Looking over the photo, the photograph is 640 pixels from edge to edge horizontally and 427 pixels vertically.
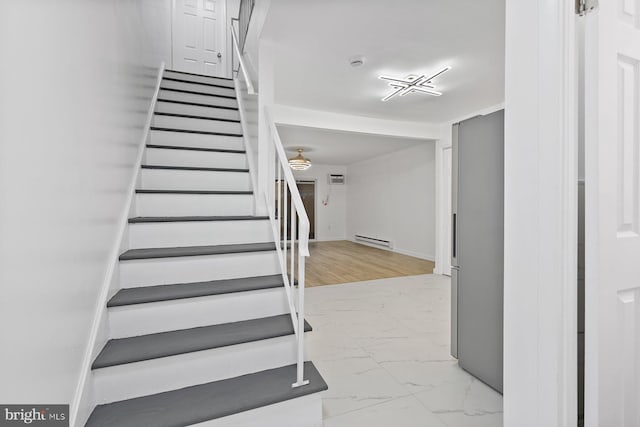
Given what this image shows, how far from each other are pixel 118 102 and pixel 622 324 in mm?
2583

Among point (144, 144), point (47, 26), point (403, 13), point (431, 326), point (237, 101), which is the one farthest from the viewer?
point (237, 101)

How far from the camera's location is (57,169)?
105 cm

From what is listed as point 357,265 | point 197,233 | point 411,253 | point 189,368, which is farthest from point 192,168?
point 411,253

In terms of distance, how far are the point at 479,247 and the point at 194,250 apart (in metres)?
1.88

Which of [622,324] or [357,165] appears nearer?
A: [622,324]

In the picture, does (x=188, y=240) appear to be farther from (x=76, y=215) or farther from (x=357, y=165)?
(x=357, y=165)

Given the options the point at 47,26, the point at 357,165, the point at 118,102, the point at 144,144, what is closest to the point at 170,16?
the point at 144,144

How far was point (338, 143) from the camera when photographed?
5926 mm

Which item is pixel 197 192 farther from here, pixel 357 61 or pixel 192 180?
pixel 357 61

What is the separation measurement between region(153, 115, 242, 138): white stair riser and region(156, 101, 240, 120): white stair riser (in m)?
0.17

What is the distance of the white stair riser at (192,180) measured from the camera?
2441 millimetres

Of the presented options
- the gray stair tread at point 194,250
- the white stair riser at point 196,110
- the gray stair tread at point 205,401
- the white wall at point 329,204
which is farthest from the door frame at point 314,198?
the gray stair tread at point 205,401

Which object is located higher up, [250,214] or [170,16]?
[170,16]

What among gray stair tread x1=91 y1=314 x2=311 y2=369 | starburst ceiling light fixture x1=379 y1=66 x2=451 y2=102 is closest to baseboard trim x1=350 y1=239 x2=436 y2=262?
starburst ceiling light fixture x1=379 y1=66 x2=451 y2=102
